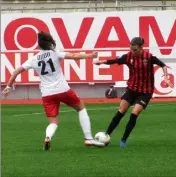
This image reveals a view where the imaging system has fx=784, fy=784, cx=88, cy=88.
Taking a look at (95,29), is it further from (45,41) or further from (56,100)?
(45,41)

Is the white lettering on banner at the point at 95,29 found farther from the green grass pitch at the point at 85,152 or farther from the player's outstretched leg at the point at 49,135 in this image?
the player's outstretched leg at the point at 49,135

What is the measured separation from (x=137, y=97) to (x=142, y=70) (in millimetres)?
521

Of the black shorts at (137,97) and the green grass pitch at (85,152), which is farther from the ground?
the black shorts at (137,97)

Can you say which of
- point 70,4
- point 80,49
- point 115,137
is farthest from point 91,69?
point 115,137

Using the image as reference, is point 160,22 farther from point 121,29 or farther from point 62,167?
point 62,167

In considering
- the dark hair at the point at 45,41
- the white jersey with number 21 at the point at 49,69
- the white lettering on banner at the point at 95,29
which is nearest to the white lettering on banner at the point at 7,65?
the white lettering on banner at the point at 95,29

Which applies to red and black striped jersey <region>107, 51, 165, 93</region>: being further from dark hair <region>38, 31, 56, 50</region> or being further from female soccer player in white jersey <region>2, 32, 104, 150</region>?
dark hair <region>38, 31, 56, 50</region>

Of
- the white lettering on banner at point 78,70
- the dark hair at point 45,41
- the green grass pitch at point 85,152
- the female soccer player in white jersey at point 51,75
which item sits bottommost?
the white lettering on banner at point 78,70

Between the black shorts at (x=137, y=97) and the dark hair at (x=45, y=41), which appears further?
the black shorts at (x=137, y=97)

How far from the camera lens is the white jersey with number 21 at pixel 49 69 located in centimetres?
1316

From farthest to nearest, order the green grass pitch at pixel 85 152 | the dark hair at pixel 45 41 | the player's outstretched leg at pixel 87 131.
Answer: the player's outstretched leg at pixel 87 131
the dark hair at pixel 45 41
the green grass pitch at pixel 85 152

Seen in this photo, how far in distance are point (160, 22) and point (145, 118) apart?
42.0 ft

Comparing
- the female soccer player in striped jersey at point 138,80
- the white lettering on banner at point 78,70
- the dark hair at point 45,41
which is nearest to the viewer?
the dark hair at point 45,41

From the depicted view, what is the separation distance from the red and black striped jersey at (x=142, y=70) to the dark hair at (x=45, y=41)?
60.9 inches
